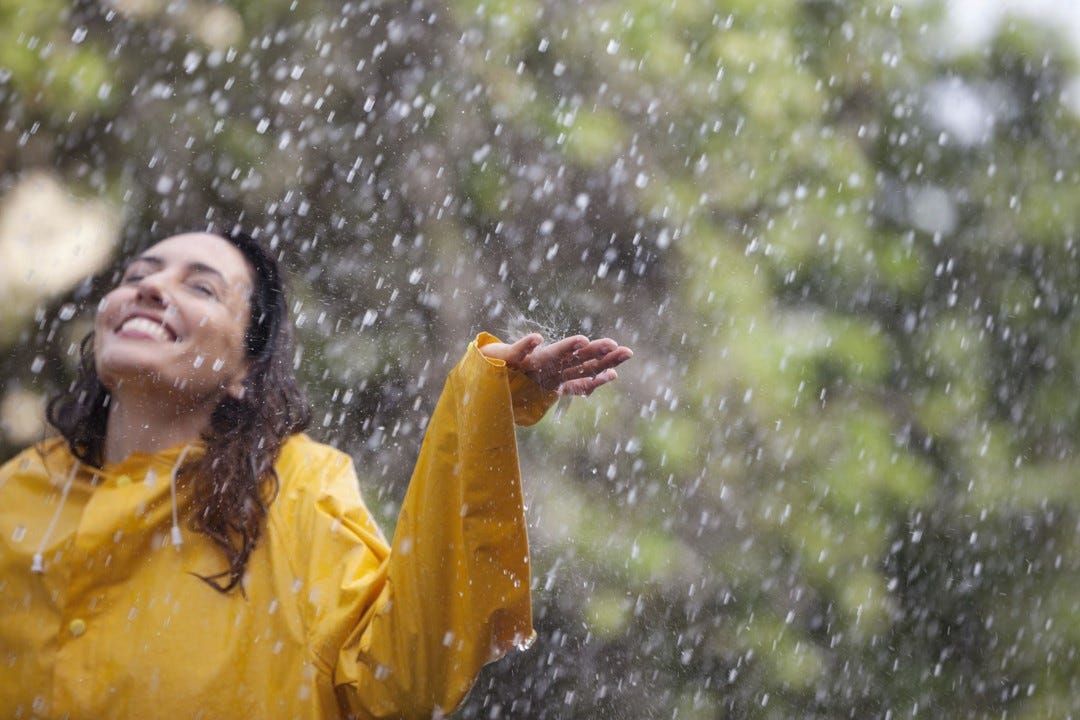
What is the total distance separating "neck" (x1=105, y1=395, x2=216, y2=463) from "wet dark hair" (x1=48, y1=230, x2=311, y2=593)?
0.02 metres

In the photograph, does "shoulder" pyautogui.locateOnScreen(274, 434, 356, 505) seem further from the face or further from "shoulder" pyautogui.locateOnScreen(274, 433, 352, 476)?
the face

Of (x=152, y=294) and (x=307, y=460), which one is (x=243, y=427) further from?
(x=152, y=294)

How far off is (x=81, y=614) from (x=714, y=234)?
2.05 metres

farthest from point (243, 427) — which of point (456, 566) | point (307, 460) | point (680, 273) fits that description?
point (680, 273)

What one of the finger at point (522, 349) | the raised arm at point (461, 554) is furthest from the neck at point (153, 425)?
the finger at point (522, 349)

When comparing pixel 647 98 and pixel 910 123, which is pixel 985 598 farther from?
pixel 647 98

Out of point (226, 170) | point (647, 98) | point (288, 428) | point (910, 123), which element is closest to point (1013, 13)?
point (910, 123)

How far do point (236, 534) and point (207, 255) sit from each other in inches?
18.1

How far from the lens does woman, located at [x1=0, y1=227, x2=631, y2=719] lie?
1.30 m

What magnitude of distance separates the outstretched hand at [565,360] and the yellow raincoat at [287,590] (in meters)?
0.02

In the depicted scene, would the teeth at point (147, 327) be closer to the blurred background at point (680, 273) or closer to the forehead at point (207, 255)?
the forehead at point (207, 255)

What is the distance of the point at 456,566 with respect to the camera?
1297mm

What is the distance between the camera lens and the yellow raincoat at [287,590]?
1.30 meters

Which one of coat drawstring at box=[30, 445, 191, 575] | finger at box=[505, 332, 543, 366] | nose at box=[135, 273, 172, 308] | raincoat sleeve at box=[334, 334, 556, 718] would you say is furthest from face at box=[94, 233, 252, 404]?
finger at box=[505, 332, 543, 366]
